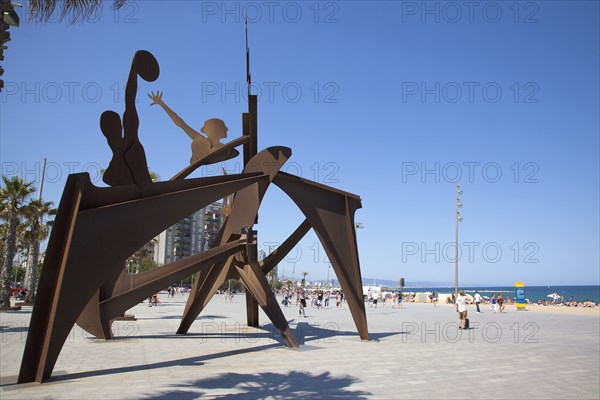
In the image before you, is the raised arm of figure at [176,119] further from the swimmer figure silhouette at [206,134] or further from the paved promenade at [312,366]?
the paved promenade at [312,366]

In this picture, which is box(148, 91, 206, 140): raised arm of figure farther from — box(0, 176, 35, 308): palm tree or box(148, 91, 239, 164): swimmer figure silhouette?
box(0, 176, 35, 308): palm tree

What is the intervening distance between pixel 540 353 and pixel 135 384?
32.8 feet

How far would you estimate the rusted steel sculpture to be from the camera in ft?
26.2

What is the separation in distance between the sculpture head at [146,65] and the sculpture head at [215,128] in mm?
4690

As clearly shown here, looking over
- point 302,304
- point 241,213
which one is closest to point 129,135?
point 241,213

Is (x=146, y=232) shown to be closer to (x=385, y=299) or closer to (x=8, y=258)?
(x=8, y=258)

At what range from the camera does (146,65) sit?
10438 millimetres

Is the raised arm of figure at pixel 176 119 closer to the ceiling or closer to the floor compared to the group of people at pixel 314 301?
closer to the ceiling

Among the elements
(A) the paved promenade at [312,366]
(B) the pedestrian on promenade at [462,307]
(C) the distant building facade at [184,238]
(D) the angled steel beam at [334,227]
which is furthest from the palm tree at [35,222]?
(C) the distant building facade at [184,238]

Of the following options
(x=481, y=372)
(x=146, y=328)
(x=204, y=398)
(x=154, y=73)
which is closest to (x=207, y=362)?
(x=204, y=398)

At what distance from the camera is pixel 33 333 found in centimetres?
786

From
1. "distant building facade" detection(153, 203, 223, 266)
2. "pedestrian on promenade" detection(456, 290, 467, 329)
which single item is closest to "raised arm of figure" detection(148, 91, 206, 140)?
"pedestrian on promenade" detection(456, 290, 467, 329)

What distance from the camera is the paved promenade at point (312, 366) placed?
25.5ft

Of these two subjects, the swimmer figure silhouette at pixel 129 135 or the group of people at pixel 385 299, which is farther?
the group of people at pixel 385 299
